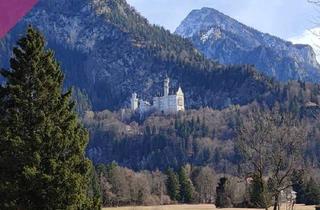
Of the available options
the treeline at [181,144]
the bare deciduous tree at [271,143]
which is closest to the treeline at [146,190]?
the bare deciduous tree at [271,143]

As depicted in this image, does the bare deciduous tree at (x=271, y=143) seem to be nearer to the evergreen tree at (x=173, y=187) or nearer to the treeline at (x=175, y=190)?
the treeline at (x=175, y=190)

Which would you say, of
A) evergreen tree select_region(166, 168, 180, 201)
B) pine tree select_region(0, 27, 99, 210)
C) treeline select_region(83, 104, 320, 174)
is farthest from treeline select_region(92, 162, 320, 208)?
treeline select_region(83, 104, 320, 174)

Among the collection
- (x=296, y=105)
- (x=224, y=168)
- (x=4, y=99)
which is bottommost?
(x=4, y=99)

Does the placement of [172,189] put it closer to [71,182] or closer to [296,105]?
[71,182]

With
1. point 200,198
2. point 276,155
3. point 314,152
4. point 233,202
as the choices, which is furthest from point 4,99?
point 314,152

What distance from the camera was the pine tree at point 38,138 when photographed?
18266 mm

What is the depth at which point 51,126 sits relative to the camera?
18812 mm

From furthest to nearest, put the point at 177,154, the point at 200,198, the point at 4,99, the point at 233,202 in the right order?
the point at 177,154
the point at 200,198
the point at 233,202
the point at 4,99

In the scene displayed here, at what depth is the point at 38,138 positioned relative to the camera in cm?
1842

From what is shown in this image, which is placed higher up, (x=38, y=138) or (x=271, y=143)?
(x=271, y=143)

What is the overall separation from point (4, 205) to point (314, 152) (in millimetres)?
119542

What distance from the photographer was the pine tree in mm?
18266

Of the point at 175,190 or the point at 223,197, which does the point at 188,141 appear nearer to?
the point at 175,190

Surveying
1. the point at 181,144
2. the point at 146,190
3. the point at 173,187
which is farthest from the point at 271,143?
the point at 181,144
